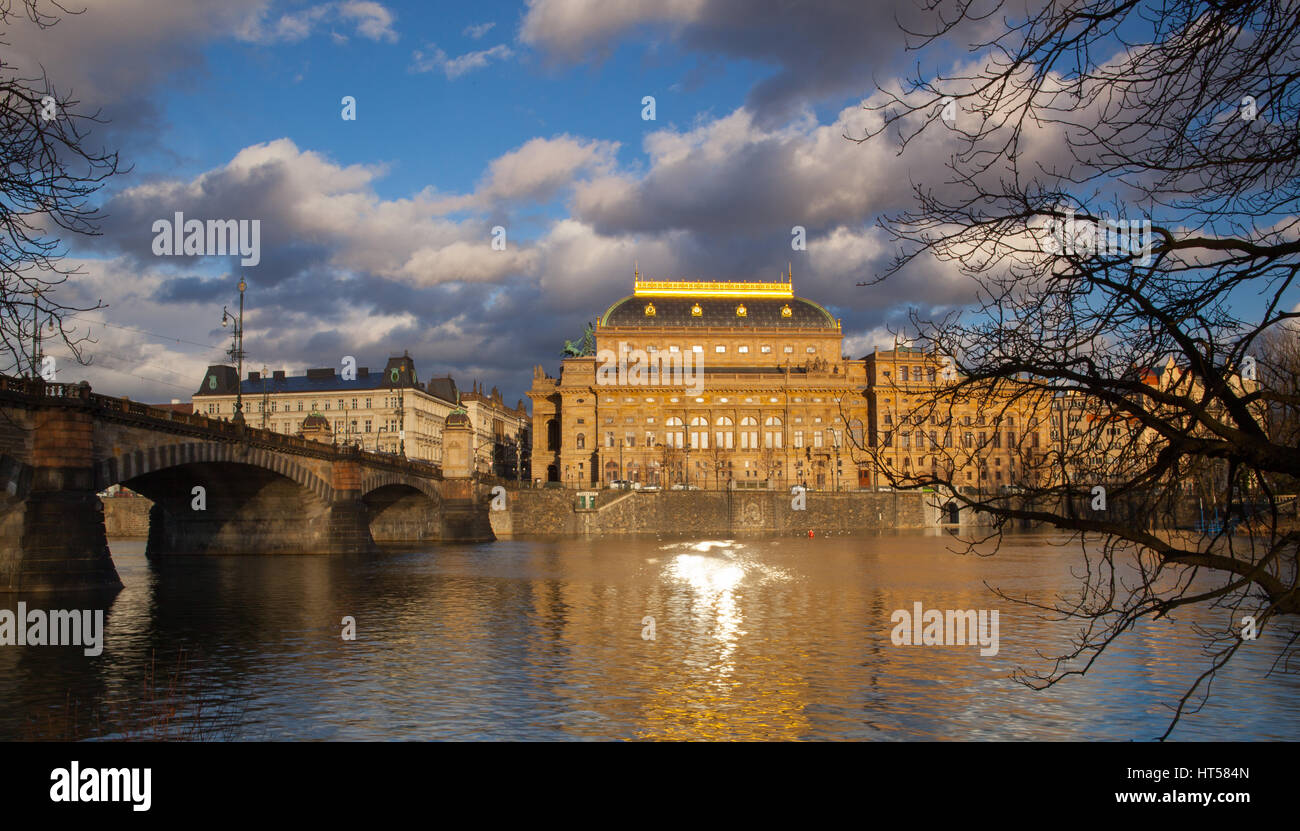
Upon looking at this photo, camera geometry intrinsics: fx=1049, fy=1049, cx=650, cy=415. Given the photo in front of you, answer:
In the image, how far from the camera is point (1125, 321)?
7.89 metres

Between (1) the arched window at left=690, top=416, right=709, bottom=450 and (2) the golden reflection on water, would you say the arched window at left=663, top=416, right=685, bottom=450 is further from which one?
(2) the golden reflection on water

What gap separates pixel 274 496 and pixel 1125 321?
214 ft

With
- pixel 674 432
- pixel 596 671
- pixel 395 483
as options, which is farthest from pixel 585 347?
pixel 596 671

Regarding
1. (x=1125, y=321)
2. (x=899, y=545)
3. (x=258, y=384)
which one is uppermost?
(x=258, y=384)

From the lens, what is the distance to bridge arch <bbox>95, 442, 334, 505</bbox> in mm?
42406

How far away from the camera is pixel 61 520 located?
1497 inches

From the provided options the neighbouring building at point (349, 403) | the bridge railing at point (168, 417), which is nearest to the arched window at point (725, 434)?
the neighbouring building at point (349, 403)

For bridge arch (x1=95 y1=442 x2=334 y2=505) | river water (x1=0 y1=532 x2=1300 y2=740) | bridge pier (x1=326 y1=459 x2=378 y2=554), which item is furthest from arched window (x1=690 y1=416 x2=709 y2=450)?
river water (x1=0 y1=532 x2=1300 y2=740)

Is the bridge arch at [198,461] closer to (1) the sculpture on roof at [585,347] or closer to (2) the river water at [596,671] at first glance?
(2) the river water at [596,671]

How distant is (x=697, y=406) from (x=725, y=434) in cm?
544

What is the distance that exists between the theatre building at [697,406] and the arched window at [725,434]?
135 millimetres

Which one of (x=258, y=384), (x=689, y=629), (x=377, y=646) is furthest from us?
(x=258, y=384)
